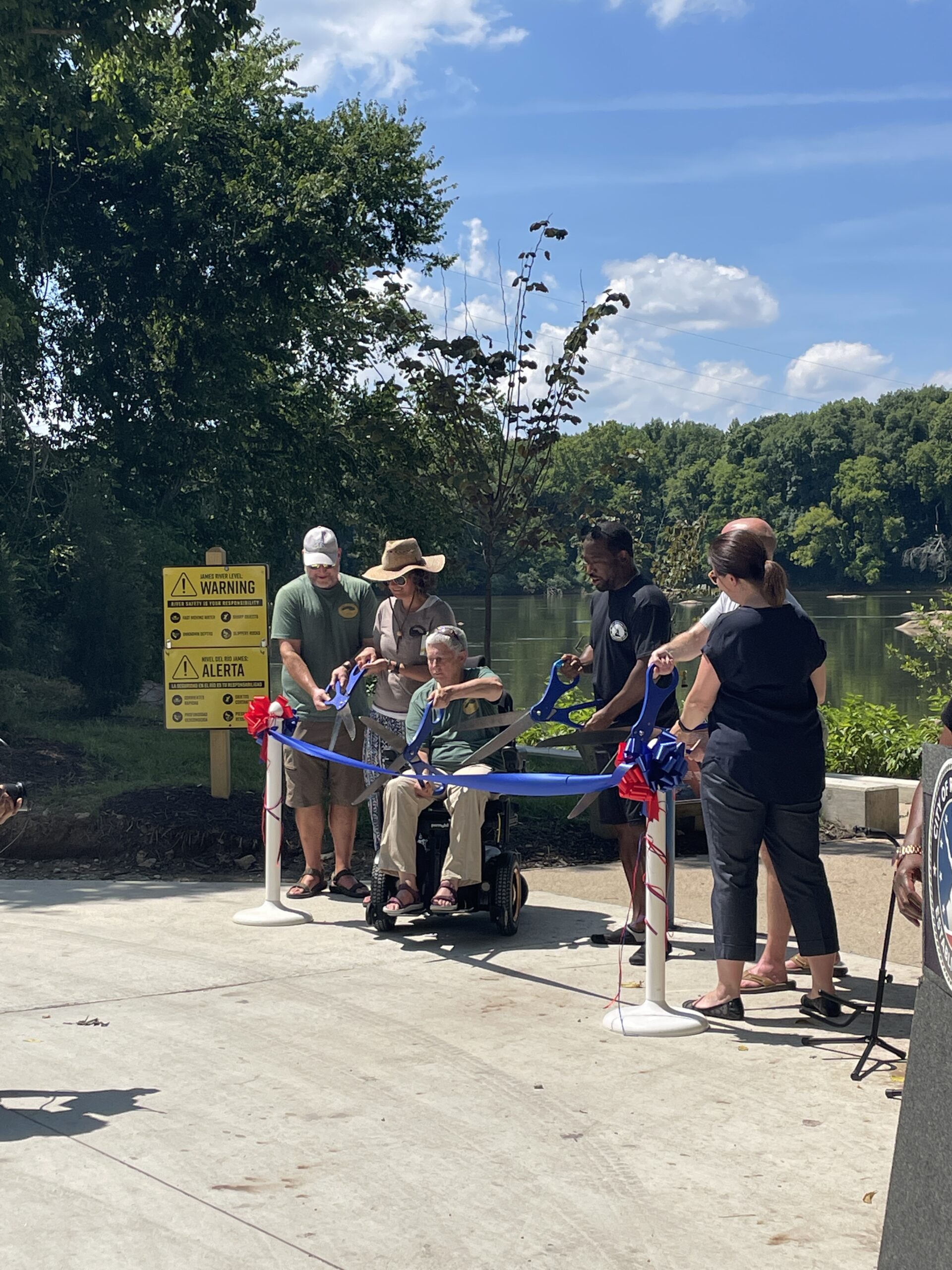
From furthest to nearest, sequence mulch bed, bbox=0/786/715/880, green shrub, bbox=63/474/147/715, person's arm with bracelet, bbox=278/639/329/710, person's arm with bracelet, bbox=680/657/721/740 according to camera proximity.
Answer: green shrub, bbox=63/474/147/715
mulch bed, bbox=0/786/715/880
person's arm with bracelet, bbox=278/639/329/710
person's arm with bracelet, bbox=680/657/721/740

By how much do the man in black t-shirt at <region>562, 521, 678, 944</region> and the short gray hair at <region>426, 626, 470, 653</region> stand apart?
637mm

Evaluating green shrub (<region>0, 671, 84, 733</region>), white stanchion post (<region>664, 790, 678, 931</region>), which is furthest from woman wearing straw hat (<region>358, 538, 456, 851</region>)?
green shrub (<region>0, 671, 84, 733</region>)

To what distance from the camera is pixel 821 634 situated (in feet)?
67.7

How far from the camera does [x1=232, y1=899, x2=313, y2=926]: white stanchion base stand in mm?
7145

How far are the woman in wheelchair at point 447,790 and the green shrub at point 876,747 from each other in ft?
15.8

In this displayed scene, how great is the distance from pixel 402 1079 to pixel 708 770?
1674 mm

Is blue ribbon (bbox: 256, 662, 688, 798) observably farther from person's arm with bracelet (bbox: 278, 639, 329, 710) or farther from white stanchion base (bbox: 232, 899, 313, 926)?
white stanchion base (bbox: 232, 899, 313, 926)

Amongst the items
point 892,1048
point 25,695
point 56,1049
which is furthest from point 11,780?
point 892,1048

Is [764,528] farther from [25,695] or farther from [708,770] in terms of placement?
[25,695]

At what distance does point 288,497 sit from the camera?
20953 millimetres

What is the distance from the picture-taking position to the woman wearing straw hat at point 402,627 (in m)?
7.55

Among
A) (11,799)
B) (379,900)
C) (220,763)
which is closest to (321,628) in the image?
(379,900)

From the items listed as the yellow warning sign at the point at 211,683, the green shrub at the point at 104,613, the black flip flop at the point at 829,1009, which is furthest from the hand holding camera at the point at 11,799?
the green shrub at the point at 104,613

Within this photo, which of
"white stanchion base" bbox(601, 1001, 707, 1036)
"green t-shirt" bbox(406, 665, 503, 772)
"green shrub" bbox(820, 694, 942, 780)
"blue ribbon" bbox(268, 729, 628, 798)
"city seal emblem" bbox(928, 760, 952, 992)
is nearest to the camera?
"city seal emblem" bbox(928, 760, 952, 992)
